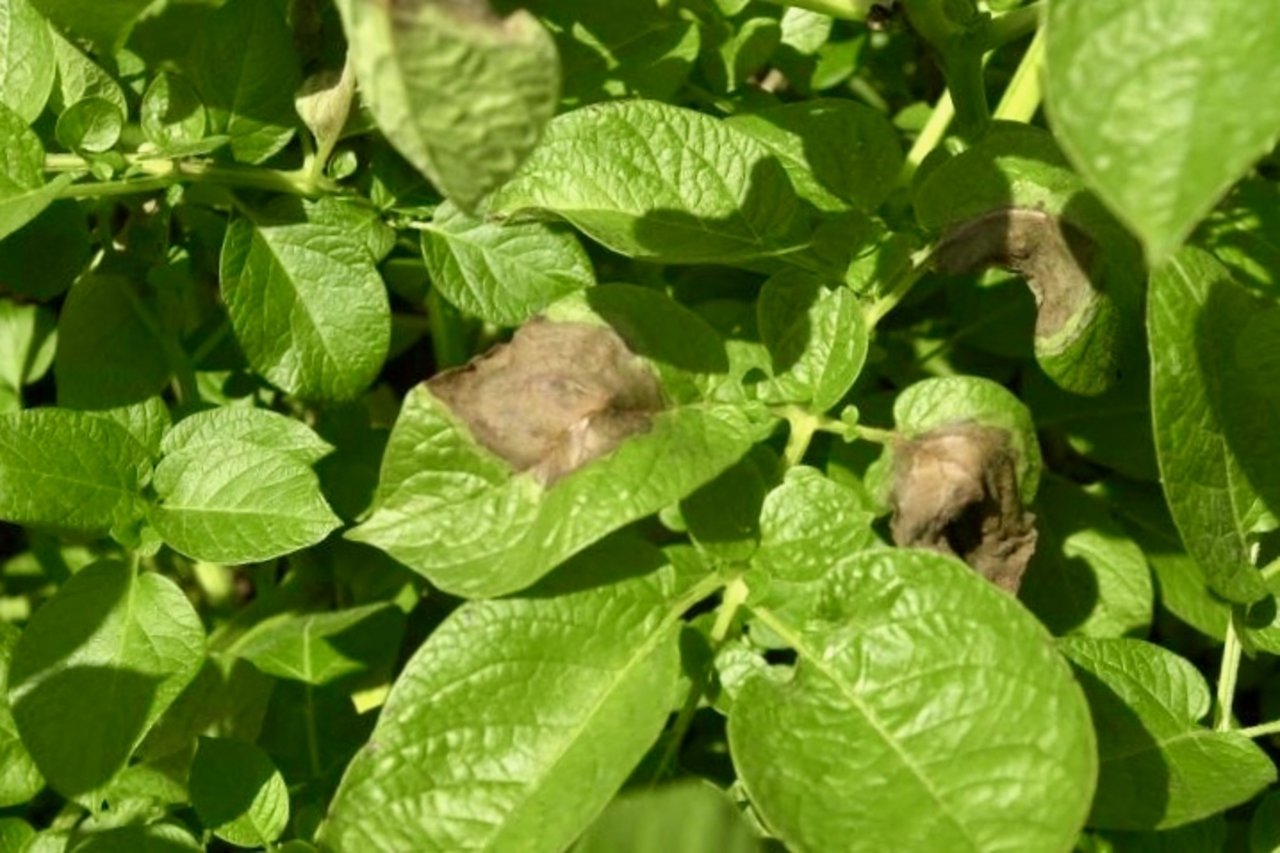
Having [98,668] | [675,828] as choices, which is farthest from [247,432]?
[675,828]

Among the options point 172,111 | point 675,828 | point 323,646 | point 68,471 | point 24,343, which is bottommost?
point 323,646

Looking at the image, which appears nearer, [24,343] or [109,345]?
[109,345]

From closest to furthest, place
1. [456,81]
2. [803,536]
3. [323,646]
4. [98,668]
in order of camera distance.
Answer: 1. [456,81]
2. [803,536]
3. [98,668]
4. [323,646]

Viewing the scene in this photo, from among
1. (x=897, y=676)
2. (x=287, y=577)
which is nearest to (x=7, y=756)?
(x=287, y=577)

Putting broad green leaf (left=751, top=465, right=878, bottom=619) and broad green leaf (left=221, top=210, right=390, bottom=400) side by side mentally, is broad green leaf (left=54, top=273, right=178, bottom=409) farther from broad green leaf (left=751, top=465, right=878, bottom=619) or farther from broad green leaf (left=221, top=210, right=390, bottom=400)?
broad green leaf (left=751, top=465, right=878, bottom=619)

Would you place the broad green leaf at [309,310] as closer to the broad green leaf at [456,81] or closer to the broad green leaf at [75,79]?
the broad green leaf at [75,79]

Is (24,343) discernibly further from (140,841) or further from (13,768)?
(140,841)

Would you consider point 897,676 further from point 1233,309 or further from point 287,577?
point 287,577

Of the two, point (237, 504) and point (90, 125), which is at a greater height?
point (90, 125)

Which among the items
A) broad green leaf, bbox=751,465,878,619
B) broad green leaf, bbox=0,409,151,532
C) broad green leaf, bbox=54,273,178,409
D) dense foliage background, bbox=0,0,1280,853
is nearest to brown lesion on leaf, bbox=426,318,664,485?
dense foliage background, bbox=0,0,1280,853
